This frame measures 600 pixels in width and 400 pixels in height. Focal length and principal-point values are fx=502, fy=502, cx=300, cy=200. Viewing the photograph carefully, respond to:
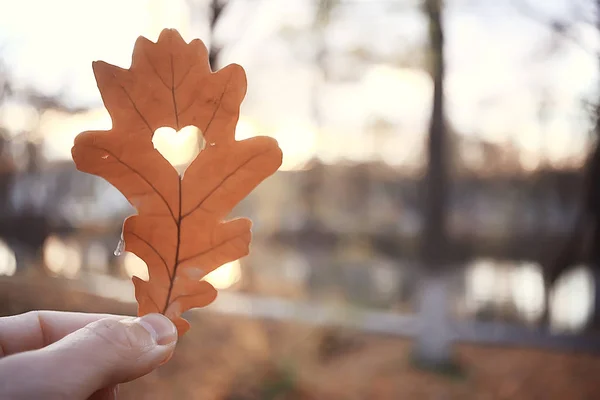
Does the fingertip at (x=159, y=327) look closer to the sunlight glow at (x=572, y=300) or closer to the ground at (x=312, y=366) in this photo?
the ground at (x=312, y=366)

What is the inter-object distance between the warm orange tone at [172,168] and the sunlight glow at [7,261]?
15.1 ft

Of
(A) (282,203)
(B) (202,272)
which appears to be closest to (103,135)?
(B) (202,272)

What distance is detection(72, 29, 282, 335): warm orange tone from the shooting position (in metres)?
0.85

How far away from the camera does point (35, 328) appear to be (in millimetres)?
1139

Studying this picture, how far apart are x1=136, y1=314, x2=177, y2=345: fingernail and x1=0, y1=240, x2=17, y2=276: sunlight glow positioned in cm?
455

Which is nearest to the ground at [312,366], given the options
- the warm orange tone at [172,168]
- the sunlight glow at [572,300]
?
the sunlight glow at [572,300]

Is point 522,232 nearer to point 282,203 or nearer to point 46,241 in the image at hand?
point 282,203

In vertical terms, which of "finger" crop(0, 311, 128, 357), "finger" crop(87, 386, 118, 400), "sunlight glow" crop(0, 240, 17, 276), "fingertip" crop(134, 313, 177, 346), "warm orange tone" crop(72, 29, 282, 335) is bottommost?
"sunlight glow" crop(0, 240, 17, 276)

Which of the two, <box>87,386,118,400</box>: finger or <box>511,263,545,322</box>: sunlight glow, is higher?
<box>87,386,118,400</box>: finger

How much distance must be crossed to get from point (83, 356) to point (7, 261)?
5.25 metres

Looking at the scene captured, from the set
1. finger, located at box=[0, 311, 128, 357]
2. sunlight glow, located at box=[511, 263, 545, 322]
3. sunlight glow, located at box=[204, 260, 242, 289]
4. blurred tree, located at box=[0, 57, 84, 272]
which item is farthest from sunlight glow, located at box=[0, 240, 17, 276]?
sunlight glow, located at box=[511, 263, 545, 322]

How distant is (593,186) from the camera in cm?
491

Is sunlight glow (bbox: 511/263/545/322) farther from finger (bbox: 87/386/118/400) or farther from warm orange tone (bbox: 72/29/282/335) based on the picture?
warm orange tone (bbox: 72/29/282/335)

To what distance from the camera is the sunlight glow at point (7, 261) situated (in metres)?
5.01
